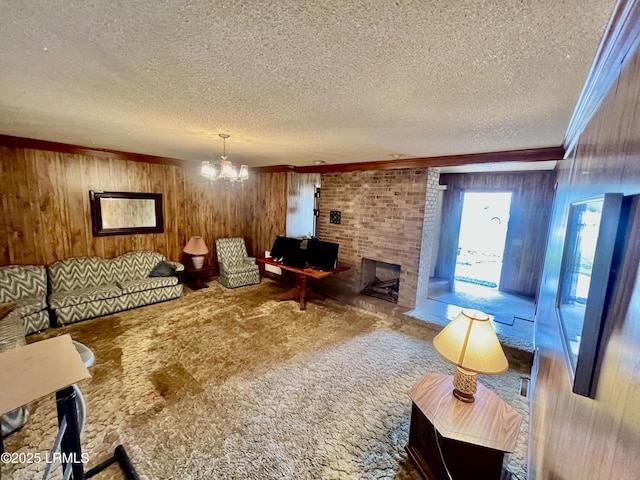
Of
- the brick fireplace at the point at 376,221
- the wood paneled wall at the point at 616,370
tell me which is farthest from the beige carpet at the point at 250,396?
the wood paneled wall at the point at 616,370

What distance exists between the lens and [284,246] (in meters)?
4.81

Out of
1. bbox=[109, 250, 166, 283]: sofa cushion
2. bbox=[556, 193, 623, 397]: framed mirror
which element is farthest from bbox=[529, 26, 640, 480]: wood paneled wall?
bbox=[109, 250, 166, 283]: sofa cushion

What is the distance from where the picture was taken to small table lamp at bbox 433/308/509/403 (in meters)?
1.51

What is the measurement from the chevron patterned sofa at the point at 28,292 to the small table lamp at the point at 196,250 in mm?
1877

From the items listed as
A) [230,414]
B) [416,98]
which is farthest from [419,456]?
[416,98]

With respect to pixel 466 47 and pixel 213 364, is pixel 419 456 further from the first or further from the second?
pixel 466 47

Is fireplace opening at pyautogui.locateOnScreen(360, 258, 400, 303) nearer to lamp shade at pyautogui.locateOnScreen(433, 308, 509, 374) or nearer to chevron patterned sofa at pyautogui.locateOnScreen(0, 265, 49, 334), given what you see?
lamp shade at pyautogui.locateOnScreen(433, 308, 509, 374)

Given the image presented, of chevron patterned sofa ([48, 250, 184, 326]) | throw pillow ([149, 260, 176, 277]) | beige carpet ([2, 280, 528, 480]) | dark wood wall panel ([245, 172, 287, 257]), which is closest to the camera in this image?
beige carpet ([2, 280, 528, 480])

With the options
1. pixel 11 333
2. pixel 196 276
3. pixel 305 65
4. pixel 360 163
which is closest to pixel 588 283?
pixel 305 65

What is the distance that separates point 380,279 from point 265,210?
2744mm

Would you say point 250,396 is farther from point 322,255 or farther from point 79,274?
point 79,274

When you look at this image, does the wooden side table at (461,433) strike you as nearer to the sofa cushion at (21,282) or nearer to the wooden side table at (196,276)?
the wooden side table at (196,276)

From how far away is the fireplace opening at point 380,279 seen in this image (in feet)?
15.4

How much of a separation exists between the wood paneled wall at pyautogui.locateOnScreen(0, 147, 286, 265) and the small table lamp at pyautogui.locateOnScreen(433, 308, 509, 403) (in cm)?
417
